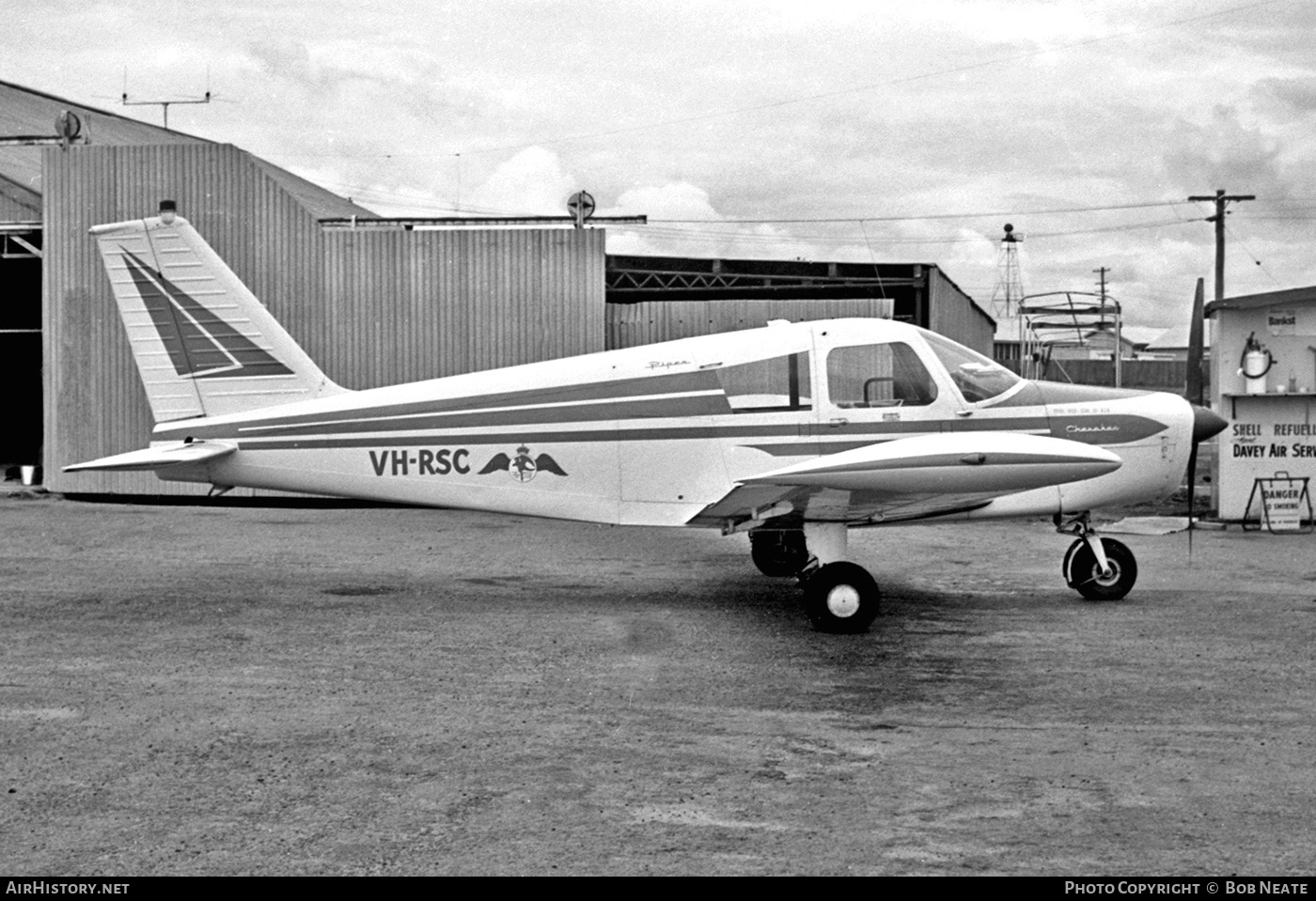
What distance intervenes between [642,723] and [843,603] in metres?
3.04

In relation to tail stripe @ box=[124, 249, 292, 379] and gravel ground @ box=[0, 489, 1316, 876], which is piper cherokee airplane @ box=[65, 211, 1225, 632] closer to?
tail stripe @ box=[124, 249, 292, 379]

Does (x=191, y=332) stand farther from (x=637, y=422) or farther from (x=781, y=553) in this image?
(x=781, y=553)

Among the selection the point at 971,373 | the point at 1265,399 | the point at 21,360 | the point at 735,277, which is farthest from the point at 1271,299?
the point at 21,360

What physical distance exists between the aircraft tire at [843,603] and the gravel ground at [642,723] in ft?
0.57

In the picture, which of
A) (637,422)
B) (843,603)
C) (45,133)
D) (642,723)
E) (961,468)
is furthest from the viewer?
(45,133)

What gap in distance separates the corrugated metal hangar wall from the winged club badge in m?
9.90

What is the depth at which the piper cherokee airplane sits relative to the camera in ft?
34.7

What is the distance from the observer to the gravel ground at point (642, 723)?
520cm

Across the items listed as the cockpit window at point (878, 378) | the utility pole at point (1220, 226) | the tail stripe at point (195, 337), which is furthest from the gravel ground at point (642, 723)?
the utility pole at point (1220, 226)

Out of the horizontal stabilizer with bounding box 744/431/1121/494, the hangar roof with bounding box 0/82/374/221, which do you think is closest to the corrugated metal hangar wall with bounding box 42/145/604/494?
the hangar roof with bounding box 0/82/374/221

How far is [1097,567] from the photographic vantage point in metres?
11.4

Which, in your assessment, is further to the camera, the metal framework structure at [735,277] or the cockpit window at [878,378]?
the metal framework structure at [735,277]

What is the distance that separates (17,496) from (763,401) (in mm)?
15559

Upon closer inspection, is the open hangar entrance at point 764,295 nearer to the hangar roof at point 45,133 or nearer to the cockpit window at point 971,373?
the hangar roof at point 45,133
